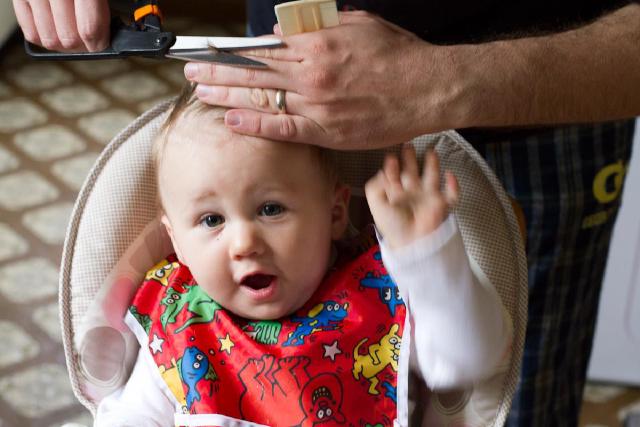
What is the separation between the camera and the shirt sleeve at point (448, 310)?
970 millimetres

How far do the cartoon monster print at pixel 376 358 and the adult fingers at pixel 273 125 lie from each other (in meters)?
0.25

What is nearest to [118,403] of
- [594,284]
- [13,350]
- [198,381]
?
[198,381]

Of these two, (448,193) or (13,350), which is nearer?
(448,193)

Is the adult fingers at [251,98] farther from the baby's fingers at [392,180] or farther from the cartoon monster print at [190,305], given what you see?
the cartoon monster print at [190,305]

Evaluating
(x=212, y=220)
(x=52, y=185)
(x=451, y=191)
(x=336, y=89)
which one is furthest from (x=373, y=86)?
(x=52, y=185)

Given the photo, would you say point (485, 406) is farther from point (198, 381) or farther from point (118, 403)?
point (118, 403)

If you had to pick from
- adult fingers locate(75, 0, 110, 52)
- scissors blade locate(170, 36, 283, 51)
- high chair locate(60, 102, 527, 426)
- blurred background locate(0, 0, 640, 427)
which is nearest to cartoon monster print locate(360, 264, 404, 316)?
high chair locate(60, 102, 527, 426)

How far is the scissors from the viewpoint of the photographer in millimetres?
986

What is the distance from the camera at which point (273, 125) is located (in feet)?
3.35

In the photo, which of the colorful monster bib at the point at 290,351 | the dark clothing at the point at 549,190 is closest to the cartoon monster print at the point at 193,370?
the colorful monster bib at the point at 290,351

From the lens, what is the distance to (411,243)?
3.21ft

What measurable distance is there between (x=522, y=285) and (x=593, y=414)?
40.3 inches

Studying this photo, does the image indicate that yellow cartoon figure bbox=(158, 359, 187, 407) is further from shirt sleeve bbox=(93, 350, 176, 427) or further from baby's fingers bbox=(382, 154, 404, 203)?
baby's fingers bbox=(382, 154, 404, 203)

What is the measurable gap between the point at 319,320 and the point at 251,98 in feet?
0.93
